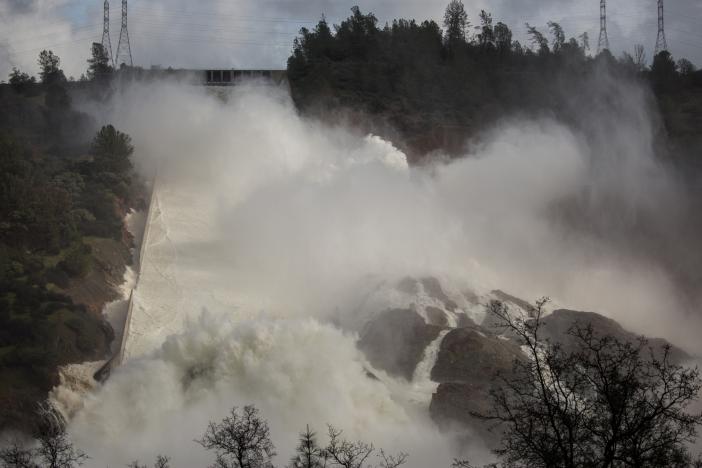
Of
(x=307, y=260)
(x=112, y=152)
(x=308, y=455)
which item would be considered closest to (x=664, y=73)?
(x=307, y=260)

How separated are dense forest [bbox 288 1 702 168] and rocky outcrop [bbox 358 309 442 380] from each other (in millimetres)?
29546

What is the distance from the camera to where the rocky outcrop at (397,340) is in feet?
129

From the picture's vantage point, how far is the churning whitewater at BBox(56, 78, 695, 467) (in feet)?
114

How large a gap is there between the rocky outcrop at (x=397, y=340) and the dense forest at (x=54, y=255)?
12482 mm

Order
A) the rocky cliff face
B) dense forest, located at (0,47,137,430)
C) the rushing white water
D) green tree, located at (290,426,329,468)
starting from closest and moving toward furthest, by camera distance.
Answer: green tree, located at (290,426,329,468) < the rocky cliff face < dense forest, located at (0,47,137,430) < the rushing white water

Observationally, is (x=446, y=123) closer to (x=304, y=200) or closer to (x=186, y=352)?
(x=304, y=200)

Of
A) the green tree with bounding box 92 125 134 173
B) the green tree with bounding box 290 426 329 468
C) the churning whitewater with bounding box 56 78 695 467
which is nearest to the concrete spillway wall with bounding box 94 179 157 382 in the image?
the churning whitewater with bounding box 56 78 695 467

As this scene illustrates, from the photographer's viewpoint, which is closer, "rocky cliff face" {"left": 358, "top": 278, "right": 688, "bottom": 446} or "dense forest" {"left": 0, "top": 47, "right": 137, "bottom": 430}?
"rocky cliff face" {"left": 358, "top": 278, "right": 688, "bottom": 446}

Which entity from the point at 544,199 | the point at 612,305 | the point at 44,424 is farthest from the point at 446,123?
the point at 44,424

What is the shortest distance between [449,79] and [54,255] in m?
46.5

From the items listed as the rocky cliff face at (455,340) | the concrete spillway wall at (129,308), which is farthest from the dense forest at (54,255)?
the rocky cliff face at (455,340)

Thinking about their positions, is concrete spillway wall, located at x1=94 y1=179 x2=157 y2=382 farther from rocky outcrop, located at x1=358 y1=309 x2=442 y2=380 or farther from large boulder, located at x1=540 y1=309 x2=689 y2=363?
large boulder, located at x1=540 y1=309 x2=689 y2=363

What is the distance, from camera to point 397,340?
40.9 m

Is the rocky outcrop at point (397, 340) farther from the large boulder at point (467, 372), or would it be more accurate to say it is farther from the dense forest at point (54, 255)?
the dense forest at point (54, 255)
